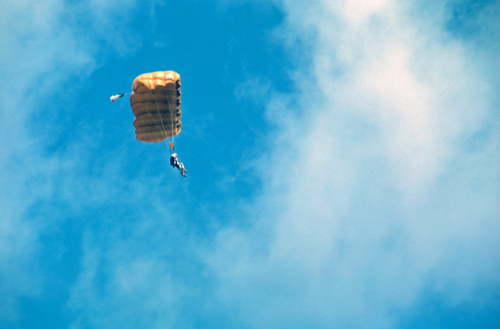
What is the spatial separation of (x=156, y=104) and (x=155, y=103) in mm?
143

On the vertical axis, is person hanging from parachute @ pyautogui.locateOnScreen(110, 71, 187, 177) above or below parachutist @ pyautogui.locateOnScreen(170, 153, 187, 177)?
above

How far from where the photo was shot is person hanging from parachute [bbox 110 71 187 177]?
1826 inches

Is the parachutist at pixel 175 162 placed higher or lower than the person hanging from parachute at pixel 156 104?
lower

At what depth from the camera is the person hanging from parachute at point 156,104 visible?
46375mm

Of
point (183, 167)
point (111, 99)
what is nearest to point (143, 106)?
point (111, 99)

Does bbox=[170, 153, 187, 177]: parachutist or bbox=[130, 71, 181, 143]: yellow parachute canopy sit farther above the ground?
bbox=[130, 71, 181, 143]: yellow parachute canopy

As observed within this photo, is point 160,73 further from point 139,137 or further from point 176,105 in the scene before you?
point 139,137

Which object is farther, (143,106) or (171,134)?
(171,134)

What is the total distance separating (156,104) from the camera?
47062mm

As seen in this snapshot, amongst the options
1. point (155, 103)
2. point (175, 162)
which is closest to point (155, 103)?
point (155, 103)

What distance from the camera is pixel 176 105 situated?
160 ft

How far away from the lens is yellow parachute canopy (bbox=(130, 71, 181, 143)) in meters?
46.4

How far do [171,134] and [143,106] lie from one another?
4894 mm

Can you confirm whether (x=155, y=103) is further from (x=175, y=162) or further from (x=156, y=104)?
(x=175, y=162)
